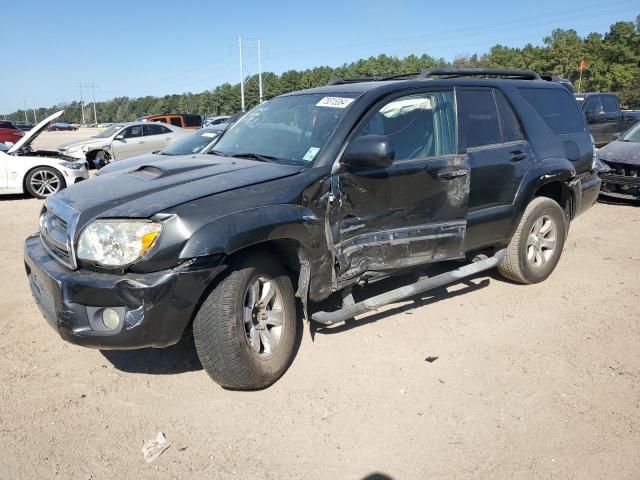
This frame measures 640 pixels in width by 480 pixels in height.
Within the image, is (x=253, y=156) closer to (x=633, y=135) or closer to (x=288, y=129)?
(x=288, y=129)

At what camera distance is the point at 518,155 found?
454cm

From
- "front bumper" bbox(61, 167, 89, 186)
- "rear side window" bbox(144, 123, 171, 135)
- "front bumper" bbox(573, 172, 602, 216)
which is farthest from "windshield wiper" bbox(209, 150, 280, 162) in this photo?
"rear side window" bbox(144, 123, 171, 135)

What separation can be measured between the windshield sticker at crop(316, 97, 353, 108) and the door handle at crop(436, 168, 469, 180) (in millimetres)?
882

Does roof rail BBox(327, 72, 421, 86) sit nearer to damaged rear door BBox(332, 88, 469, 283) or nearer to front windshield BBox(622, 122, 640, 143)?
damaged rear door BBox(332, 88, 469, 283)

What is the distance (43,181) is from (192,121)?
600 inches

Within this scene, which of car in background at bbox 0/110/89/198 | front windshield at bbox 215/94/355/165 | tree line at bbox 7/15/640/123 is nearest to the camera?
front windshield at bbox 215/94/355/165

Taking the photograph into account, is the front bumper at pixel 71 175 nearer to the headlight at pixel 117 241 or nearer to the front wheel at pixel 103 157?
the front wheel at pixel 103 157

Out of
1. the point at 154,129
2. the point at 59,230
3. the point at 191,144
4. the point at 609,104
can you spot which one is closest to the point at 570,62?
the point at 609,104

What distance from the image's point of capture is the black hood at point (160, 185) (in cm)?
283

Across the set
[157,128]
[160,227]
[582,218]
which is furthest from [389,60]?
[160,227]

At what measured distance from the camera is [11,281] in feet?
16.9

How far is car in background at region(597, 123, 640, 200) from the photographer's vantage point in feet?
28.0

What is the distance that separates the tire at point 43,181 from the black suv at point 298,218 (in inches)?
298

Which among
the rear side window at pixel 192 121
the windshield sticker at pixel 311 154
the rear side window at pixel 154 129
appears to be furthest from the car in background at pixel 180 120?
the windshield sticker at pixel 311 154
